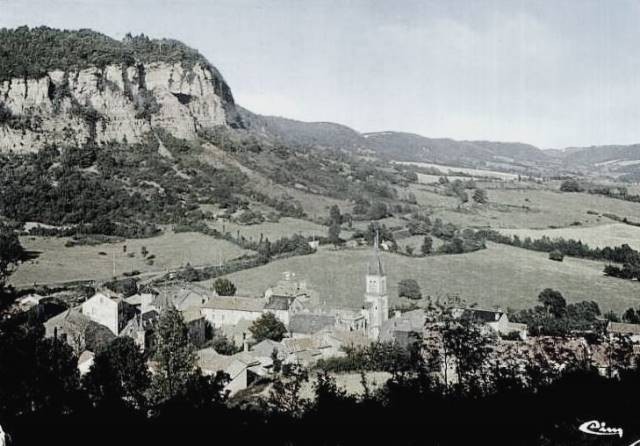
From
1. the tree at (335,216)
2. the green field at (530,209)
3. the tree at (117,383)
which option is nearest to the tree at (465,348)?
the tree at (117,383)

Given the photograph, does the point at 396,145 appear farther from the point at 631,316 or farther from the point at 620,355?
the point at 620,355

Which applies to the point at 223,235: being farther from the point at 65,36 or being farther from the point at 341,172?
the point at 65,36

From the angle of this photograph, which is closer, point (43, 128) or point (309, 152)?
point (43, 128)

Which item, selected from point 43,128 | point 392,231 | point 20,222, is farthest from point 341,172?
point 20,222

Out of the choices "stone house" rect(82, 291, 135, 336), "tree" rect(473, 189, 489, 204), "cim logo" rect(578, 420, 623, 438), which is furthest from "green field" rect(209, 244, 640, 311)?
"cim logo" rect(578, 420, 623, 438)

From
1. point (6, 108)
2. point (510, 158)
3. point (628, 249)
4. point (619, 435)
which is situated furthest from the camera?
point (510, 158)

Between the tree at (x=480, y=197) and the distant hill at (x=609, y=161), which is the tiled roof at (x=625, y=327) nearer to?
the tree at (x=480, y=197)
